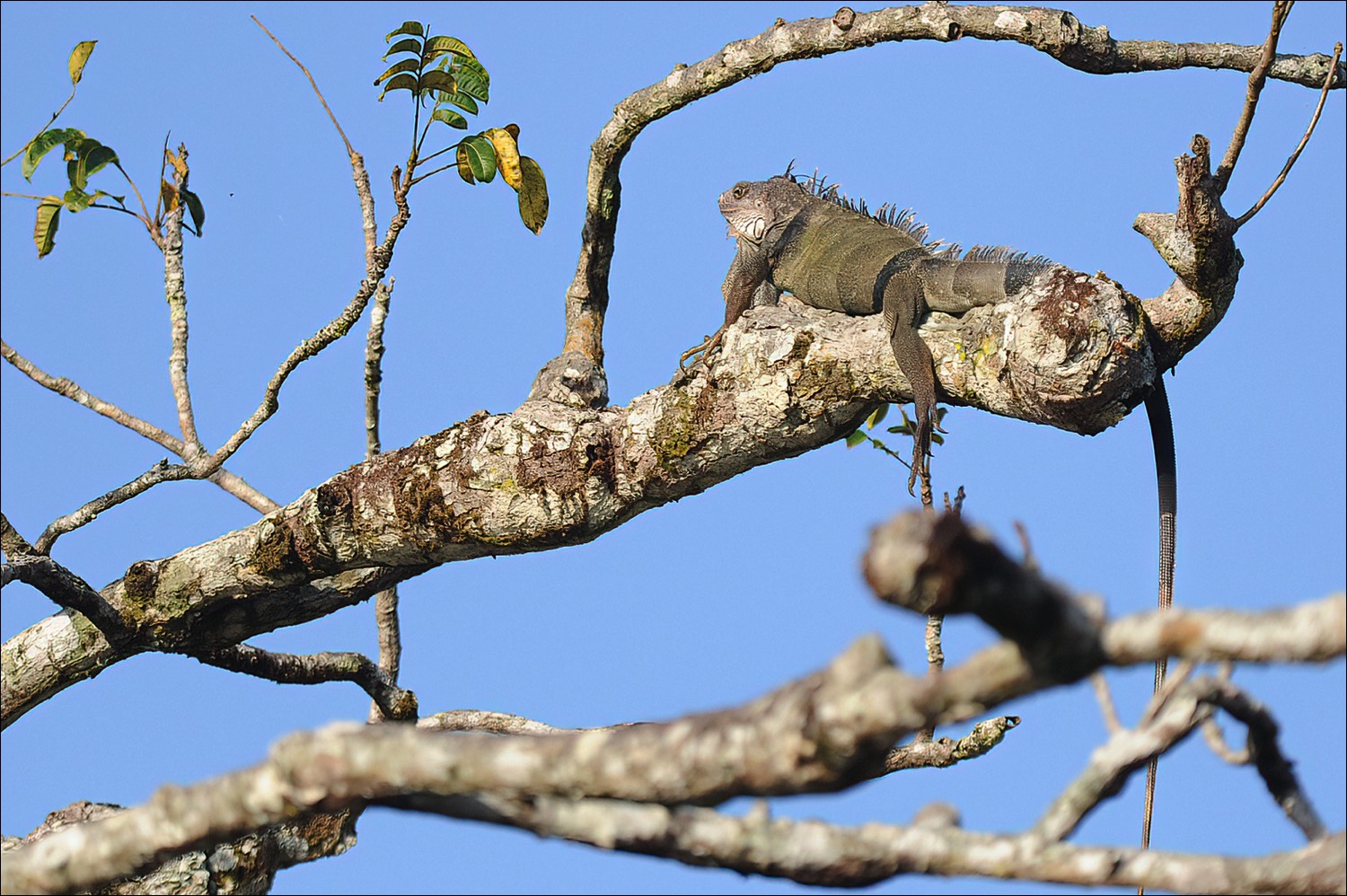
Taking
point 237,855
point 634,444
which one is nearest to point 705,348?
point 634,444

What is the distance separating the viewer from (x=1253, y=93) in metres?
3.49

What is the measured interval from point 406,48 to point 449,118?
0.31 metres

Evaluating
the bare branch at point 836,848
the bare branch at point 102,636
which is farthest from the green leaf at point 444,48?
the bare branch at point 836,848

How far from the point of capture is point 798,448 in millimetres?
4328

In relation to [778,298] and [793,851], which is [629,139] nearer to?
[778,298]

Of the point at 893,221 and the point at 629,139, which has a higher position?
the point at 629,139

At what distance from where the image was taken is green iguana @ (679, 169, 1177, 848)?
419cm

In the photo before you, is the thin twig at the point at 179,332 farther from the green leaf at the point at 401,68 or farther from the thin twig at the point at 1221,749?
the thin twig at the point at 1221,749

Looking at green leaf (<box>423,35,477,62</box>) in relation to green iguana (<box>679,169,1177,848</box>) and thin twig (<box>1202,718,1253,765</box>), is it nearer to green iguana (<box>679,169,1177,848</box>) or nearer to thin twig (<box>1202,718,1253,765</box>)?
green iguana (<box>679,169,1177,848</box>)

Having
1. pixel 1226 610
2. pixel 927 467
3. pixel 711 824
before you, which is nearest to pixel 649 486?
pixel 927 467

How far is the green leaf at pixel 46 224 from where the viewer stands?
5762mm

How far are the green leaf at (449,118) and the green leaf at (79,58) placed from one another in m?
1.74

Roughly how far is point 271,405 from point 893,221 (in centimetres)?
Result: 268

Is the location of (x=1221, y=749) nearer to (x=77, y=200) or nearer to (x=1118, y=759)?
(x=1118, y=759)
